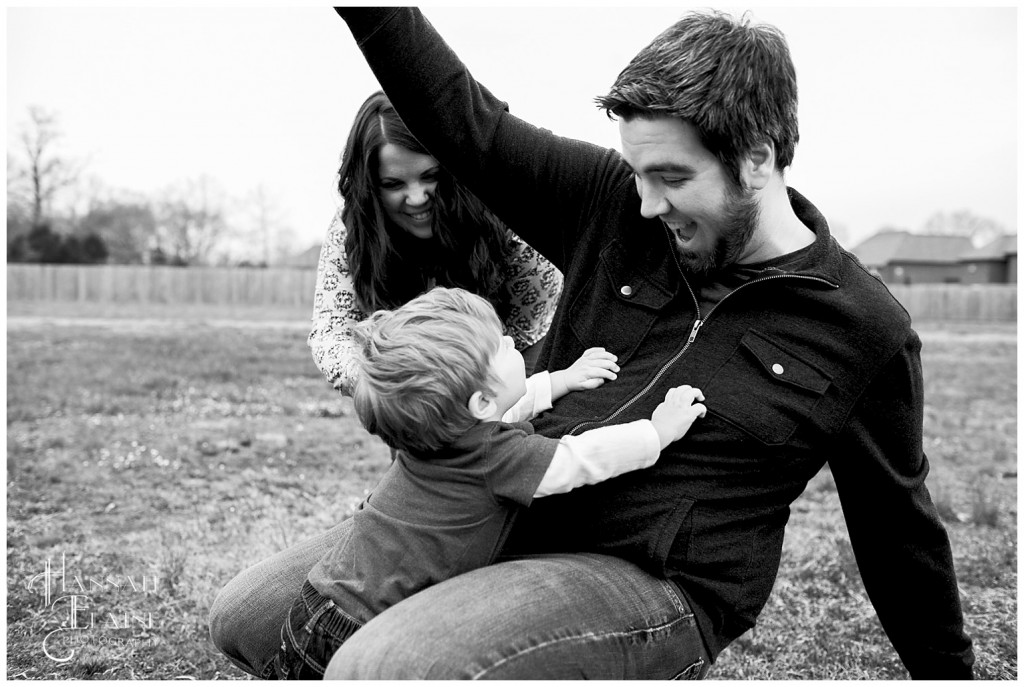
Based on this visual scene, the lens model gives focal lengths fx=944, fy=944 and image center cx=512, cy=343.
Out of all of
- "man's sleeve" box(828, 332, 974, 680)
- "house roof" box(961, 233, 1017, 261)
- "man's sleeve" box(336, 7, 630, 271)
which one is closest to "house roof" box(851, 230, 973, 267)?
"house roof" box(961, 233, 1017, 261)

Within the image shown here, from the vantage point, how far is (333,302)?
3295 mm

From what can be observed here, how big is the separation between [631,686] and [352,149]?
195 cm

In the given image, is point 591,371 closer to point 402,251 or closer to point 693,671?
point 693,671

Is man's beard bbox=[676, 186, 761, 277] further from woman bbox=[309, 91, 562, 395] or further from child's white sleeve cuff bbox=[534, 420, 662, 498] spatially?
woman bbox=[309, 91, 562, 395]

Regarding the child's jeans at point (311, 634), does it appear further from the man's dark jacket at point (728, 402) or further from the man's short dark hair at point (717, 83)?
the man's short dark hair at point (717, 83)

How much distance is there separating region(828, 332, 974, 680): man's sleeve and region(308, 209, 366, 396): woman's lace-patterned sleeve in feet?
5.45

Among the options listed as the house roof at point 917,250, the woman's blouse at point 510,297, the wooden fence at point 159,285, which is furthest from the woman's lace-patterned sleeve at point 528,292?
the house roof at point 917,250

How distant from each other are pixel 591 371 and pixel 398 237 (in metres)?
1.22

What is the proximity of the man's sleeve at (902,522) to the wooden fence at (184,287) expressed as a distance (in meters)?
29.3

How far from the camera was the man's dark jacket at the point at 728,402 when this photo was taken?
2055 mm

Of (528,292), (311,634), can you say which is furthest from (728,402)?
(528,292)

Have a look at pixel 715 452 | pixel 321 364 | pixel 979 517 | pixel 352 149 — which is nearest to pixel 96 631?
pixel 321 364

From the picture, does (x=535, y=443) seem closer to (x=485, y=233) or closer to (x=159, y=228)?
(x=485, y=233)

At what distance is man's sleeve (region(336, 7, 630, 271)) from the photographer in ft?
6.79
